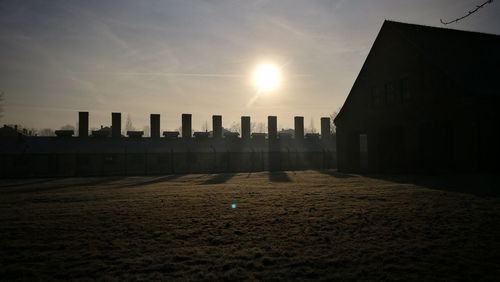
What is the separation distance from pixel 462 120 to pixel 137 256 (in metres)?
17.1

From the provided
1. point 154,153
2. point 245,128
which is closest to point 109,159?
point 154,153

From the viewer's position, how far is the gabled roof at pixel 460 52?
16.5 m

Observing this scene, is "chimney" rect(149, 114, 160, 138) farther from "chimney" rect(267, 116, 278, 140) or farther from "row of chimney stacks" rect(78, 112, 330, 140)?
"chimney" rect(267, 116, 278, 140)

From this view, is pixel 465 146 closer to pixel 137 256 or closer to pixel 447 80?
pixel 447 80

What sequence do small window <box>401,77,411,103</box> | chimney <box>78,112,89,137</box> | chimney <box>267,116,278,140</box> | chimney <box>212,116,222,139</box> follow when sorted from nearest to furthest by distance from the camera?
small window <box>401,77,411,103</box>
chimney <box>78,112,89,137</box>
chimney <box>267,116,278,140</box>
chimney <box>212,116,222,139</box>

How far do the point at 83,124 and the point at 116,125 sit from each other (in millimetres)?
3987

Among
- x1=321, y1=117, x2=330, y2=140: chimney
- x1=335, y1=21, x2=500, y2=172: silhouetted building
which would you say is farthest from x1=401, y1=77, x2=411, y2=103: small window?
x1=321, y1=117, x2=330, y2=140: chimney

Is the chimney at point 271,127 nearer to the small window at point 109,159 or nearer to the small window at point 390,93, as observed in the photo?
the small window at point 109,159

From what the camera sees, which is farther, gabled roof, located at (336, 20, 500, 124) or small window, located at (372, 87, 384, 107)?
small window, located at (372, 87, 384, 107)

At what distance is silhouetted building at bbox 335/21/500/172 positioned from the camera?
16234 millimetres

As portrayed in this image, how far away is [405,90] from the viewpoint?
1923cm

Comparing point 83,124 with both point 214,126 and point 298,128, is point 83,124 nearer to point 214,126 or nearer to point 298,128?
point 214,126

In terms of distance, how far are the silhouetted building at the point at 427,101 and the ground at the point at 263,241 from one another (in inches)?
346

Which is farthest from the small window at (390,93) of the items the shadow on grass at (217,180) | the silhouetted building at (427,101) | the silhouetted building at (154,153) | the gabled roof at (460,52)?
the silhouetted building at (154,153)
